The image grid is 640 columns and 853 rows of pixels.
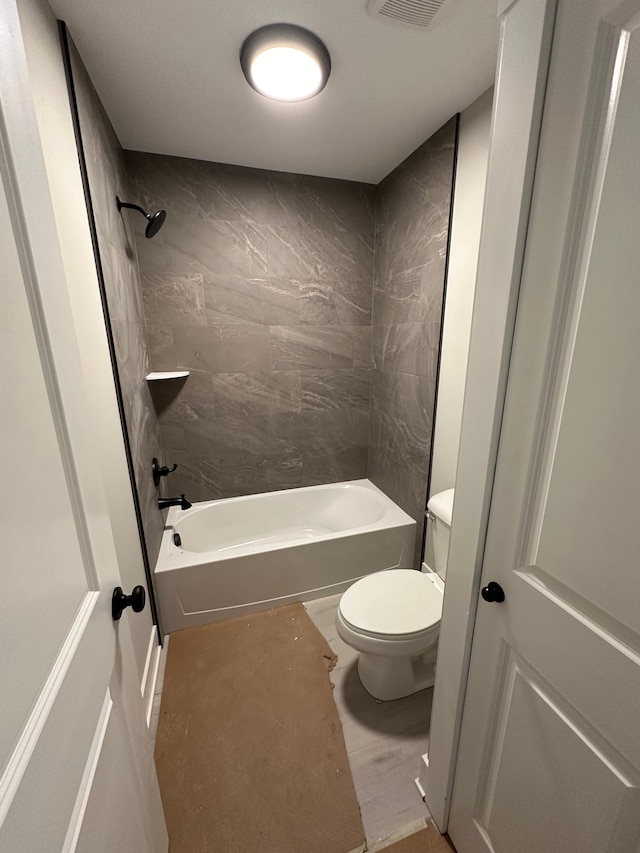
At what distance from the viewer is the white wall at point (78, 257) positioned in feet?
3.07

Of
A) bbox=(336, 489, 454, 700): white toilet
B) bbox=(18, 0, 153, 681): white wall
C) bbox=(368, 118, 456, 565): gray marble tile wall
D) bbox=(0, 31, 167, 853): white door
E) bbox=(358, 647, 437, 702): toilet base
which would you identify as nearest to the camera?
bbox=(0, 31, 167, 853): white door

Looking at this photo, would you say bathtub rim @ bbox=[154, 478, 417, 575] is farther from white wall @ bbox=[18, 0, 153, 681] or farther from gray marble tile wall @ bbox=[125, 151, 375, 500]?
white wall @ bbox=[18, 0, 153, 681]

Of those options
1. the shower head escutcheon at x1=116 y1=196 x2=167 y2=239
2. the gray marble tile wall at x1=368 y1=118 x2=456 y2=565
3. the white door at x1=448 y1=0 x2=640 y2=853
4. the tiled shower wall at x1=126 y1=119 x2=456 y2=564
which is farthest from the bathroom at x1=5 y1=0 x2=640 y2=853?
the tiled shower wall at x1=126 y1=119 x2=456 y2=564

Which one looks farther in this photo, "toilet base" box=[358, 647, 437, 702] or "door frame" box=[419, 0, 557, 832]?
"toilet base" box=[358, 647, 437, 702]

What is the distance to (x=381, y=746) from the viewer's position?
1300mm

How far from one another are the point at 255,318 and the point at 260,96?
3.51ft

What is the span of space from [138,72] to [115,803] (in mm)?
2162

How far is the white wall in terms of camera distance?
0.94 m

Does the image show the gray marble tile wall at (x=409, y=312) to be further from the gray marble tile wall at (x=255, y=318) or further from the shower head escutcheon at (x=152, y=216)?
the shower head escutcheon at (x=152, y=216)

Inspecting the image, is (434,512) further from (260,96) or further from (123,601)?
(260,96)

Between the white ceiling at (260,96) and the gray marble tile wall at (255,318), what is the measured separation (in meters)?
0.22

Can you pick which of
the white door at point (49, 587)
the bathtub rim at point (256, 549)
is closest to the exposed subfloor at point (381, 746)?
the bathtub rim at point (256, 549)

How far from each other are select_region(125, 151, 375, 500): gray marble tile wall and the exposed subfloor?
49.0 inches

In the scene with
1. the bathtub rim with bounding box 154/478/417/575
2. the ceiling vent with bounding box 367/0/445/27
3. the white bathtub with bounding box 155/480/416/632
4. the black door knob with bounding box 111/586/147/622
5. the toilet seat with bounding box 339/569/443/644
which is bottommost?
the white bathtub with bounding box 155/480/416/632
